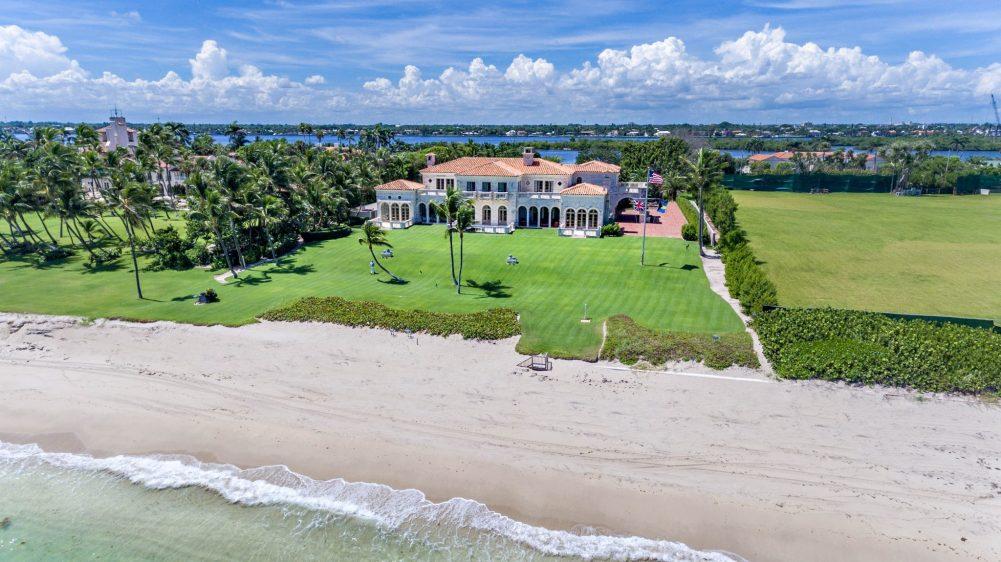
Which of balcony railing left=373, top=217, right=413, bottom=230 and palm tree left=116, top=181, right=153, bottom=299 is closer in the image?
palm tree left=116, top=181, right=153, bottom=299

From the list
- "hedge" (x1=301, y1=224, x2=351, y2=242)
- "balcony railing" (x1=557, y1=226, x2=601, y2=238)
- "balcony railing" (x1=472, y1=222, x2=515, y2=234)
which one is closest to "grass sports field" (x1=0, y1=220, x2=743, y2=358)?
"hedge" (x1=301, y1=224, x2=351, y2=242)

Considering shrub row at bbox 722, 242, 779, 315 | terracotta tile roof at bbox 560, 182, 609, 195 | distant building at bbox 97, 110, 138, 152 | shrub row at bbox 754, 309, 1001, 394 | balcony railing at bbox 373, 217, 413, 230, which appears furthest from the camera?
distant building at bbox 97, 110, 138, 152

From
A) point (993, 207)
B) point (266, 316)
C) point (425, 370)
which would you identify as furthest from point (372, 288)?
point (993, 207)

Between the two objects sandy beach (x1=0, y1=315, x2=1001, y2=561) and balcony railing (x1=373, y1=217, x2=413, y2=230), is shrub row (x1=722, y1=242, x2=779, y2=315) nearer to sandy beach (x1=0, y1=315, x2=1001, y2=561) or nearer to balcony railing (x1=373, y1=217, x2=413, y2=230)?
sandy beach (x1=0, y1=315, x2=1001, y2=561)

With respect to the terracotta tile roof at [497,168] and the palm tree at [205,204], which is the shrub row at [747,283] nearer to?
the terracotta tile roof at [497,168]

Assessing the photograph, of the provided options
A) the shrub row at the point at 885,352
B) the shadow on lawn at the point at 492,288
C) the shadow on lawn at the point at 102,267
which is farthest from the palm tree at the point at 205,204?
the shrub row at the point at 885,352
